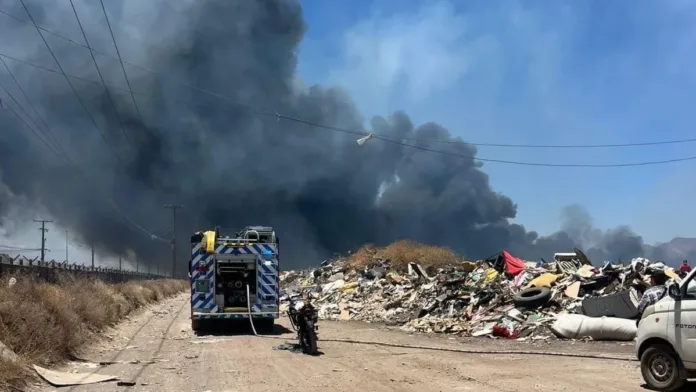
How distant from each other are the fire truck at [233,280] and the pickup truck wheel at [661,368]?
39.0 ft

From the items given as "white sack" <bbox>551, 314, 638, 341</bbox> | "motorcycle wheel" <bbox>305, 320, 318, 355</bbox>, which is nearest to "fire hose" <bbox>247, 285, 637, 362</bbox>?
"white sack" <bbox>551, 314, 638, 341</bbox>

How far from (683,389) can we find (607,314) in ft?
26.0

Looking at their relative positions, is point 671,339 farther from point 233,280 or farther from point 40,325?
point 233,280

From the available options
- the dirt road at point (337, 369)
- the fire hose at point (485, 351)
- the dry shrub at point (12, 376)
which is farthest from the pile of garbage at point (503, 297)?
the dry shrub at point (12, 376)

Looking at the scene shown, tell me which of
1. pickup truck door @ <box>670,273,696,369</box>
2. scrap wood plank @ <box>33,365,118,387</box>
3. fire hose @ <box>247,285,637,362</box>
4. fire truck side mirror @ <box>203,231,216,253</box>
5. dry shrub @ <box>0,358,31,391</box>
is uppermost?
fire truck side mirror @ <box>203,231,216,253</box>

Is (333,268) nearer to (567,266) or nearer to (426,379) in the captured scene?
(567,266)

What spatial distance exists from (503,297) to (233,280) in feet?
30.9

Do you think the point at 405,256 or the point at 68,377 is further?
the point at 405,256

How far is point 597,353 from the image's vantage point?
1339 cm

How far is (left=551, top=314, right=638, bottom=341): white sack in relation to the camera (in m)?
14.9

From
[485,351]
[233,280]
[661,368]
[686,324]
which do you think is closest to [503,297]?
[485,351]

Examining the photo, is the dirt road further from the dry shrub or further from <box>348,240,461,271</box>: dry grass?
<box>348,240,461,271</box>: dry grass

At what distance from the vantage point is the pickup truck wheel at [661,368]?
855 cm

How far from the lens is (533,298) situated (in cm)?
1897
